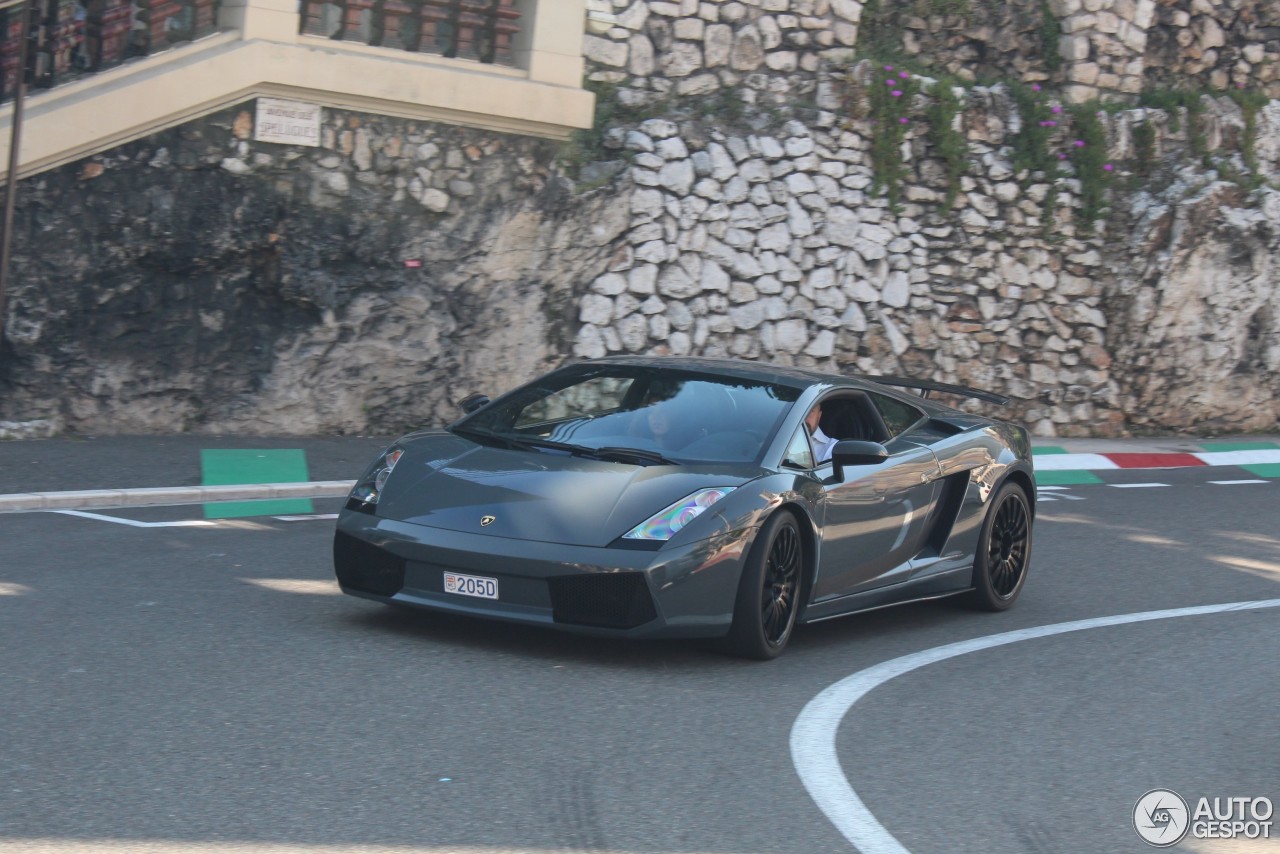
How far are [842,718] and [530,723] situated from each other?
51.2 inches

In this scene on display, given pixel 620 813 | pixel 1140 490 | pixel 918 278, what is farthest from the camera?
pixel 918 278

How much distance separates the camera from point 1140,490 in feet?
47.6

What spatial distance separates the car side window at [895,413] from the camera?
8.66 metres

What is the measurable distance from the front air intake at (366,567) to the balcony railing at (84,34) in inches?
292

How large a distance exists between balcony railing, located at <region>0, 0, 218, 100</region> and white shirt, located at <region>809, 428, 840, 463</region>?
801 cm

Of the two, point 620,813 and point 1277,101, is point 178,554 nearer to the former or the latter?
point 620,813

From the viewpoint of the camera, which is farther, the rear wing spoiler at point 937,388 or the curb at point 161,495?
the curb at point 161,495

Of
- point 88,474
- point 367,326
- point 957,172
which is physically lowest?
point 88,474

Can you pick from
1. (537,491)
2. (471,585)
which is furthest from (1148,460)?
(471,585)

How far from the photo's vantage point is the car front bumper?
21.9ft

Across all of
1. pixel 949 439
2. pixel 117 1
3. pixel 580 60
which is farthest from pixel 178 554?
pixel 580 60

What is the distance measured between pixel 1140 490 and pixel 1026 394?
348 cm

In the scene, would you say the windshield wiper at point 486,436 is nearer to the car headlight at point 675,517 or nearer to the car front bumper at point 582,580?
the car front bumper at point 582,580

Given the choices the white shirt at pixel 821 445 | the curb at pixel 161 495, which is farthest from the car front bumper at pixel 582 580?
the curb at pixel 161 495
